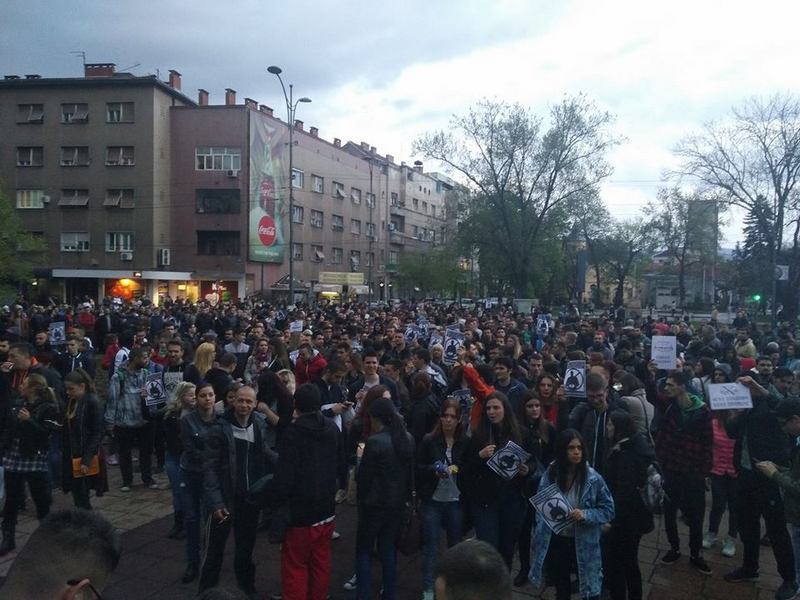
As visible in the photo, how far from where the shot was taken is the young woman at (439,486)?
4.96 meters

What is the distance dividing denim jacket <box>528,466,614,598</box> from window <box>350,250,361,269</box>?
54591 millimetres

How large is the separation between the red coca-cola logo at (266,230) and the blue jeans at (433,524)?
1608 inches

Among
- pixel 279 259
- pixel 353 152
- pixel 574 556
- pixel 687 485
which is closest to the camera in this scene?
pixel 574 556

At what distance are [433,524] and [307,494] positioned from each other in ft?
3.90

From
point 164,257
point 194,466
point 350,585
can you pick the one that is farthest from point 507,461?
point 164,257

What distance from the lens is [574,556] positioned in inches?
181

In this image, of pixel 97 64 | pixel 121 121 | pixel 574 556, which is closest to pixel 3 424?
pixel 574 556

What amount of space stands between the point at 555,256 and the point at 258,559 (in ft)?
163

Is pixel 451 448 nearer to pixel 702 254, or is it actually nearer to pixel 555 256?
pixel 555 256

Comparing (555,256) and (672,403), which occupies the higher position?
(555,256)

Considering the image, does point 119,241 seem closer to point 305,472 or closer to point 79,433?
point 79,433

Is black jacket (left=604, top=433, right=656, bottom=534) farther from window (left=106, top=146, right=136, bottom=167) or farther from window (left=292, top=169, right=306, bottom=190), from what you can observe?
window (left=292, top=169, right=306, bottom=190)

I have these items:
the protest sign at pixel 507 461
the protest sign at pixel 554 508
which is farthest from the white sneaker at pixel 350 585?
the protest sign at pixel 554 508

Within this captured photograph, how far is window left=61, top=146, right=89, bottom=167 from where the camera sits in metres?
42.0
